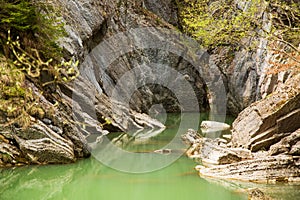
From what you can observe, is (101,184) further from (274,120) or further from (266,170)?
(274,120)

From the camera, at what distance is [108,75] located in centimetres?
2189

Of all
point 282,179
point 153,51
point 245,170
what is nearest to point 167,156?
point 245,170

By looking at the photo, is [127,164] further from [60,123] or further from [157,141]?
[157,141]

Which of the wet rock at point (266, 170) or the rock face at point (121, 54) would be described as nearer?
the wet rock at point (266, 170)

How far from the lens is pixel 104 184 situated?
8.30 meters

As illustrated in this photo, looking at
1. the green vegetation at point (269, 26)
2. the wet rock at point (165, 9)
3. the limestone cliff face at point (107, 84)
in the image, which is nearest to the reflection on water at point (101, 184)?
the limestone cliff face at point (107, 84)

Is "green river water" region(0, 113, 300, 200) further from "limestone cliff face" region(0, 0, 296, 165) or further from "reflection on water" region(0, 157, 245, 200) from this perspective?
"limestone cliff face" region(0, 0, 296, 165)

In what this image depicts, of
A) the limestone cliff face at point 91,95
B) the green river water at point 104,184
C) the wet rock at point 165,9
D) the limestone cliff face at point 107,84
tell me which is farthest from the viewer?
the wet rock at point 165,9

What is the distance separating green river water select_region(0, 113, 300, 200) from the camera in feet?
24.1

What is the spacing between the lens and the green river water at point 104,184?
7.36m

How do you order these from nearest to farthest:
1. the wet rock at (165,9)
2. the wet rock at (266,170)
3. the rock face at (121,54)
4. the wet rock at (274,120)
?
the wet rock at (266,170) → the wet rock at (274,120) → the rock face at (121,54) → the wet rock at (165,9)

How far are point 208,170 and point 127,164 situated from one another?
280cm

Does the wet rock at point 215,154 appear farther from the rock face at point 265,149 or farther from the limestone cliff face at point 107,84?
the limestone cliff face at point 107,84

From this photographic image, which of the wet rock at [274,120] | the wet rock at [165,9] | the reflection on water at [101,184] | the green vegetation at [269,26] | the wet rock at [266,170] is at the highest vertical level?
the wet rock at [165,9]
